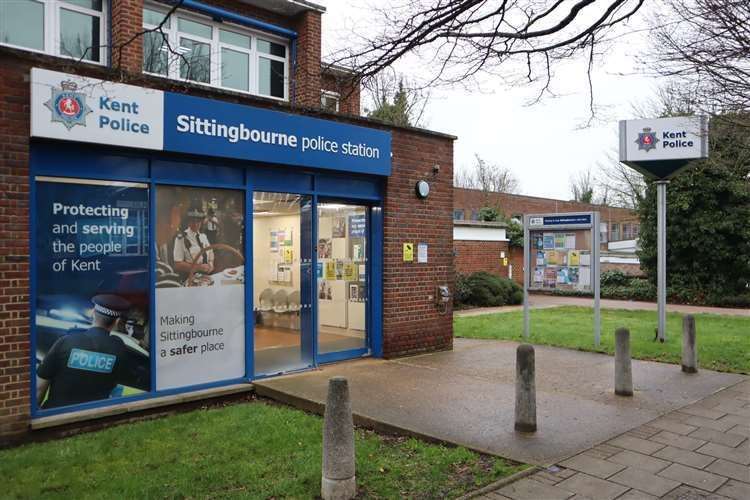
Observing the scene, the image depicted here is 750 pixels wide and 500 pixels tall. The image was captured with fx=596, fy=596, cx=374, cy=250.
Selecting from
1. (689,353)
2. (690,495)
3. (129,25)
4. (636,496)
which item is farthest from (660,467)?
(129,25)

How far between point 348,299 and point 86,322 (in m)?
4.04

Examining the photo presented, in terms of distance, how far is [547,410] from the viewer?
662cm

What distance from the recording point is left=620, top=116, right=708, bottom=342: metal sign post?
11.5 metres

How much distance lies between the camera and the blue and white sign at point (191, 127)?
19.5ft

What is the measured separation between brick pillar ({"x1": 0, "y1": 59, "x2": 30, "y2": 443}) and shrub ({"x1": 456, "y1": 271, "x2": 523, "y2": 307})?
15.8 meters

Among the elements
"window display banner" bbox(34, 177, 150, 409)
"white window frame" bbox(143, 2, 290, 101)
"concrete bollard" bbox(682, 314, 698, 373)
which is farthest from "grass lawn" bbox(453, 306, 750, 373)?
"window display banner" bbox(34, 177, 150, 409)

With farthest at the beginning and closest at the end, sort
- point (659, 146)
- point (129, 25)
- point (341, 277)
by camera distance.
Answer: point (129, 25), point (659, 146), point (341, 277)

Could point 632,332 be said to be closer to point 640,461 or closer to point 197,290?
point 640,461

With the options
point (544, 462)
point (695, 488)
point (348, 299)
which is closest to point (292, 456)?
point (544, 462)

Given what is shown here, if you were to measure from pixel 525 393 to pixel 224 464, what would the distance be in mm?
2867

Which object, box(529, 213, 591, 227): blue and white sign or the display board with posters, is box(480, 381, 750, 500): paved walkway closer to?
the display board with posters

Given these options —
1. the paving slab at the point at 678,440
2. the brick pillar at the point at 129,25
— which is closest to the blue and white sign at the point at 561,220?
the paving slab at the point at 678,440

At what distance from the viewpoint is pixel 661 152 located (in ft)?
38.6

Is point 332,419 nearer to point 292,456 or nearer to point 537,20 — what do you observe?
point 292,456
